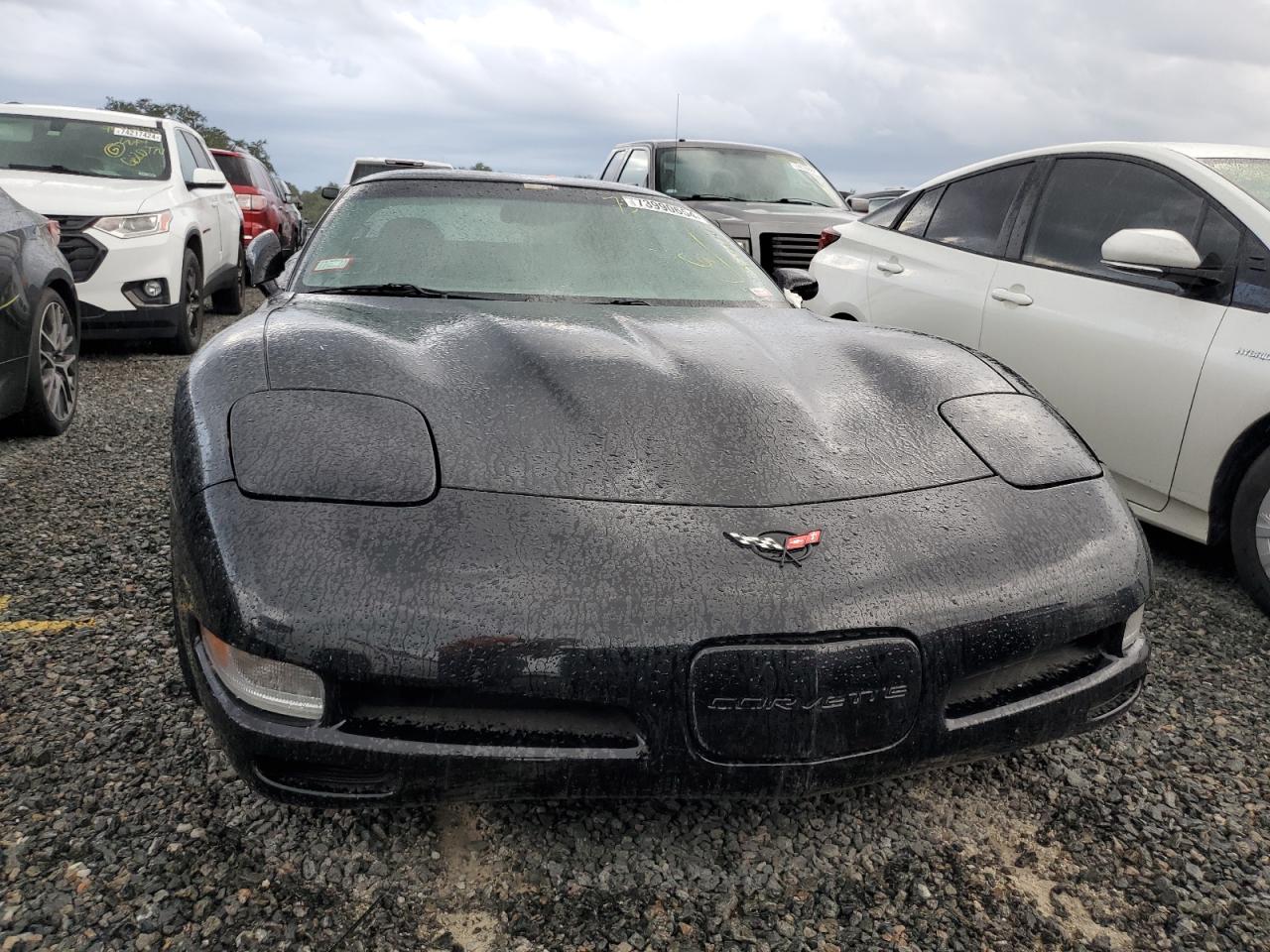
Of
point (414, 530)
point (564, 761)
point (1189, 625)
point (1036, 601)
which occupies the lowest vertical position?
point (1189, 625)

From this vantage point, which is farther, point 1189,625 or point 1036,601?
point 1189,625

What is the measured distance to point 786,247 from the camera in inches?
312

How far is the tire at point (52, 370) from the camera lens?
15.3ft

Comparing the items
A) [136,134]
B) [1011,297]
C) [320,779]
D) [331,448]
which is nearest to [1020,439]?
[331,448]

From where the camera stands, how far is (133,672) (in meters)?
2.55

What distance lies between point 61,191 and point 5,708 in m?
5.57

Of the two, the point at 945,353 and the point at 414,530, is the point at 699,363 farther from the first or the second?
the point at 414,530

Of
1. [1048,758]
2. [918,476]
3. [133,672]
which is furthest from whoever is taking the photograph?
[133,672]

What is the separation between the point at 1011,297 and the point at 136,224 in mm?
5714

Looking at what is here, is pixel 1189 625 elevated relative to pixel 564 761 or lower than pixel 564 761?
lower

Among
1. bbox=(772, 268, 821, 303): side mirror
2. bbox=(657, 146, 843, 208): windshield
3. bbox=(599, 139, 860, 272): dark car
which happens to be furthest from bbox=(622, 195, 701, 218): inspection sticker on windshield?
bbox=(657, 146, 843, 208): windshield

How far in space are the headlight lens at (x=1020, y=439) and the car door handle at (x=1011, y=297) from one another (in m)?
1.62

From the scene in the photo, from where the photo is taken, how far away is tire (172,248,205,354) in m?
7.23

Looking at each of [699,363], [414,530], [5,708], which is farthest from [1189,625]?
[5,708]
